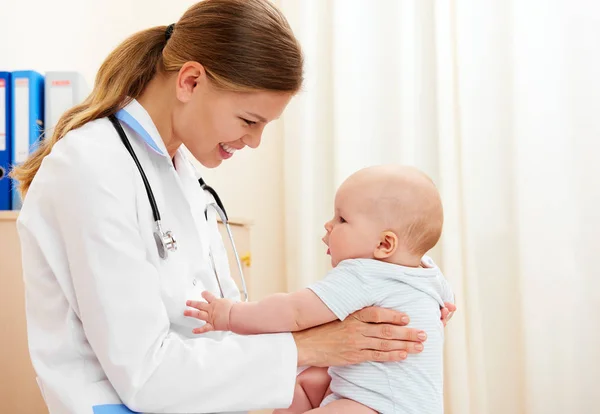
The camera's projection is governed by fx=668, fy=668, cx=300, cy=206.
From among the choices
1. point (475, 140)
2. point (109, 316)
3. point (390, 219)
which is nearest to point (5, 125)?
point (109, 316)

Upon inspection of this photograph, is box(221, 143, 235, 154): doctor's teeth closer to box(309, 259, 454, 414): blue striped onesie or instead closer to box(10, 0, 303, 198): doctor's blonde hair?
box(10, 0, 303, 198): doctor's blonde hair

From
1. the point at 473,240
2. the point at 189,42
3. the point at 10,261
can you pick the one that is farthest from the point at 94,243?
the point at 473,240

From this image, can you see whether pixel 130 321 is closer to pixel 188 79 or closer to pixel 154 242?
pixel 154 242

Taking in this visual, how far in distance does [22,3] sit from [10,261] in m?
1.15

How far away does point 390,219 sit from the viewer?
1220mm

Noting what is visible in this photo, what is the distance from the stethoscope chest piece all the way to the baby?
0.10 meters

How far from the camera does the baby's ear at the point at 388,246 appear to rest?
47.5 inches

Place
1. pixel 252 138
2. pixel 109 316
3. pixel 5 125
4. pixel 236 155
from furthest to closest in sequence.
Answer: pixel 236 155 → pixel 5 125 → pixel 252 138 → pixel 109 316

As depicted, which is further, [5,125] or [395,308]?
[5,125]

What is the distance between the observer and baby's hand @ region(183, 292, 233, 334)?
1.19m

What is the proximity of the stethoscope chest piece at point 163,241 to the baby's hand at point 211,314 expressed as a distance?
0.10 metres

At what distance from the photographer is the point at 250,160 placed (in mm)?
2842

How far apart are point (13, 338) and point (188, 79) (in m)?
0.92

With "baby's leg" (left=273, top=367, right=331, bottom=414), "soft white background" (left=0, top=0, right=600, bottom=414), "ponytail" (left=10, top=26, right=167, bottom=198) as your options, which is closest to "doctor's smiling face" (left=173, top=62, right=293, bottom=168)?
"ponytail" (left=10, top=26, right=167, bottom=198)
